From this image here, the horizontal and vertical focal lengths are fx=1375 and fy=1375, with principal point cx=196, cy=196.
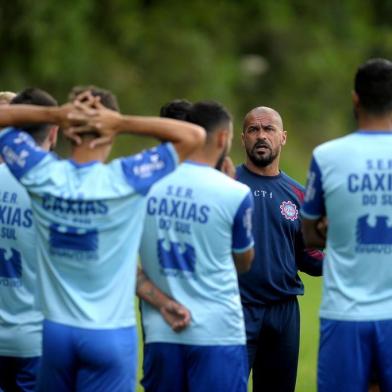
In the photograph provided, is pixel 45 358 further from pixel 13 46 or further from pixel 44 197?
pixel 13 46

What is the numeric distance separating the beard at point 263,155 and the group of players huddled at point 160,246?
1.22 m

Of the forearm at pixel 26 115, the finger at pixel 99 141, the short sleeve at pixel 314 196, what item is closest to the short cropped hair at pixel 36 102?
the forearm at pixel 26 115

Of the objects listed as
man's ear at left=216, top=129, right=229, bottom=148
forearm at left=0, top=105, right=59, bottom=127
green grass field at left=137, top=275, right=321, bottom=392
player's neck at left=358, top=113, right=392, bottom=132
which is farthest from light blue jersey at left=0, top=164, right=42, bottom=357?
green grass field at left=137, top=275, right=321, bottom=392

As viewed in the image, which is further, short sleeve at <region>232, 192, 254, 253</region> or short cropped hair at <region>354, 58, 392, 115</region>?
short sleeve at <region>232, 192, 254, 253</region>

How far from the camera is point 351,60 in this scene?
43125 millimetres

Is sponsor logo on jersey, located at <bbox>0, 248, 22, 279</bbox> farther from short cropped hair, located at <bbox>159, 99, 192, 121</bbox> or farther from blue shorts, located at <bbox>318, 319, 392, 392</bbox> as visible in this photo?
blue shorts, located at <bbox>318, 319, 392, 392</bbox>

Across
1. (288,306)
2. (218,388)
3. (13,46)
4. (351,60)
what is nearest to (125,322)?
(218,388)

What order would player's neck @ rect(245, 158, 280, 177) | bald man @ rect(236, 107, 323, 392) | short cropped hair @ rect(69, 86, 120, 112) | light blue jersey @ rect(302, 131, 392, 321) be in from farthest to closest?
player's neck @ rect(245, 158, 280, 177) < bald man @ rect(236, 107, 323, 392) < light blue jersey @ rect(302, 131, 392, 321) < short cropped hair @ rect(69, 86, 120, 112)

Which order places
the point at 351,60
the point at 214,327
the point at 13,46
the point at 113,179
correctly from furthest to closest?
1. the point at 351,60
2. the point at 13,46
3. the point at 214,327
4. the point at 113,179

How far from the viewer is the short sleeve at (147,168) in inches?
267

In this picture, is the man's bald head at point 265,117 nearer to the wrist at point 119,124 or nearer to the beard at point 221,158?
the beard at point 221,158

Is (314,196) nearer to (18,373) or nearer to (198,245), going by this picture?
(198,245)

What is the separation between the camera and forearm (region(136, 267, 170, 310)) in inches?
289

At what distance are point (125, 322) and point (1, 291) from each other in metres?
1.21
